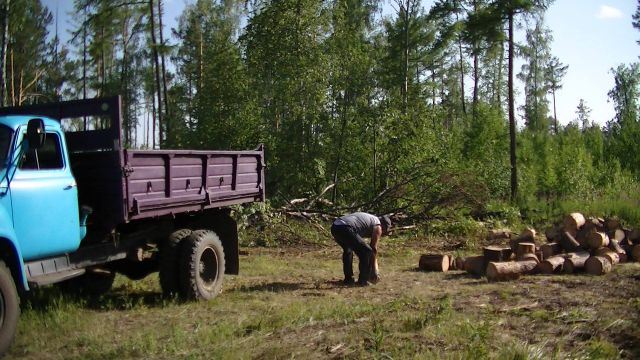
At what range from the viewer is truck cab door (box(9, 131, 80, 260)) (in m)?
5.34

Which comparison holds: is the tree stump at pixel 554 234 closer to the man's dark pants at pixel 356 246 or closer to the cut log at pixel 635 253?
the cut log at pixel 635 253

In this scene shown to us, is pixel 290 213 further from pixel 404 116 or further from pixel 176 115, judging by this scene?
pixel 176 115

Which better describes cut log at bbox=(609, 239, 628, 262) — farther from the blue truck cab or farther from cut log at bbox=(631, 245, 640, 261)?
the blue truck cab

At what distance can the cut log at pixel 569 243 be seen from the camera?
35.4 feet

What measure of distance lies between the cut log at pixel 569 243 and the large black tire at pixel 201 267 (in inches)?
269

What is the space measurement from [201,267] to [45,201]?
259 centimetres

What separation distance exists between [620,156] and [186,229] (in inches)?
1109

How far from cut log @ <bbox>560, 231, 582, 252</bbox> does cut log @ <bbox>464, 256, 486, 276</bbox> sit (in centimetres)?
A: 219

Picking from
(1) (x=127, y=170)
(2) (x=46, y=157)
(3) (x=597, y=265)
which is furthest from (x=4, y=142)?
(3) (x=597, y=265)

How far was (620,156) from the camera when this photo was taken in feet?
97.2

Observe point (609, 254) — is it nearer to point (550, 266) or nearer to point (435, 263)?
point (550, 266)

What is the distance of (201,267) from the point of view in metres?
7.72

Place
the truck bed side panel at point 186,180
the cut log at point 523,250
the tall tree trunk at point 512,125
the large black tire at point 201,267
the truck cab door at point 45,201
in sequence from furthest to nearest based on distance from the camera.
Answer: the tall tree trunk at point 512,125 → the cut log at point 523,250 → the large black tire at point 201,267 → the truck bed side panel at point 186,180 → the truck cab door at point 45,201

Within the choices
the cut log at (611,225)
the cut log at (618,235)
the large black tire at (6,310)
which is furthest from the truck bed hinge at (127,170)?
the cut log at (611,225)
